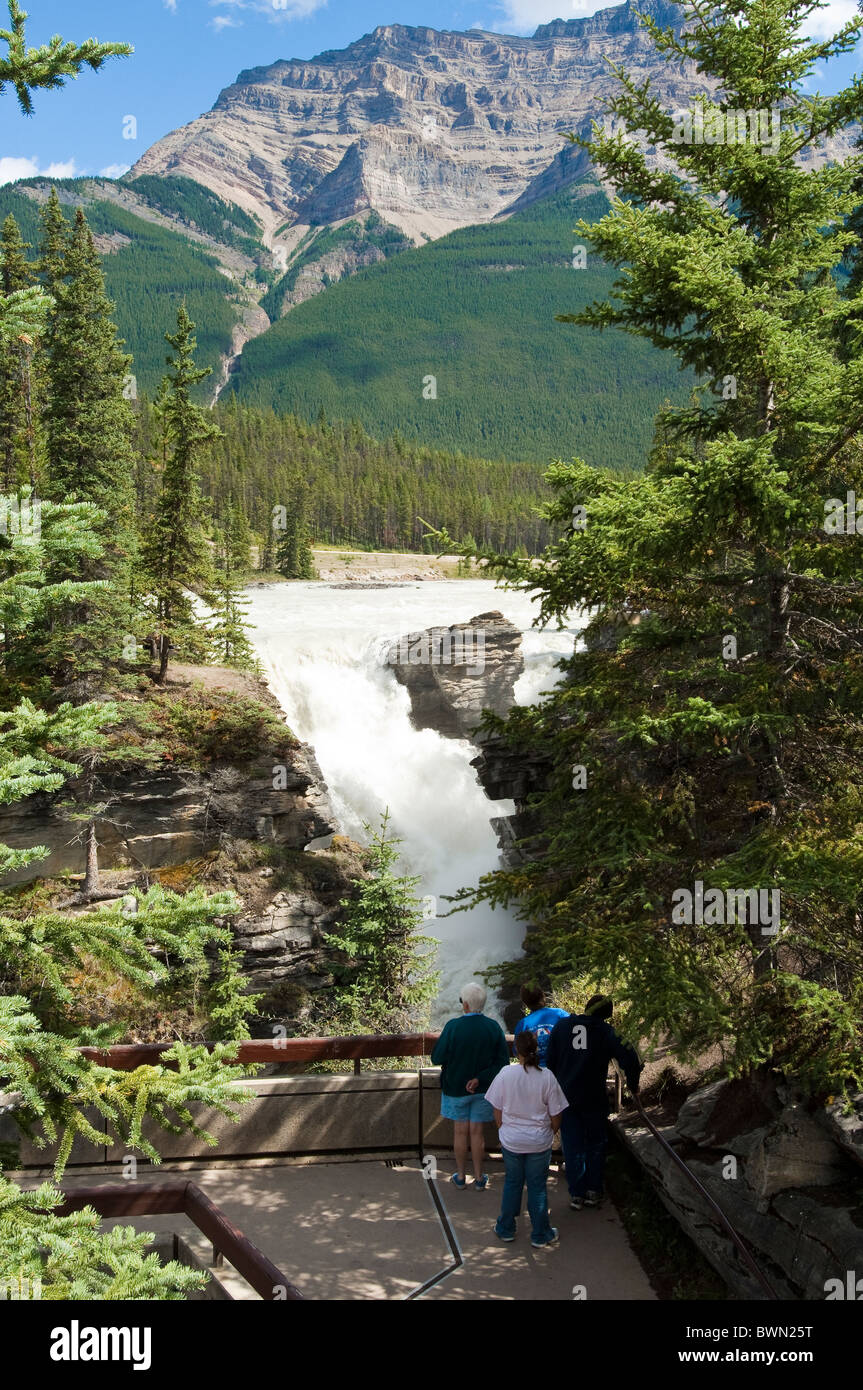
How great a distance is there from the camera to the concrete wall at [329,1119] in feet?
32.4

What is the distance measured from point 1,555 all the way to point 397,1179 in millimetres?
6755

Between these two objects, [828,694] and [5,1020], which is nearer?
[5,1020]

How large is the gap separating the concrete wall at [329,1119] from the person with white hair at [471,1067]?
2.70 feet

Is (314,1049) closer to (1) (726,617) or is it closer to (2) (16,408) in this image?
(1) (726,617)

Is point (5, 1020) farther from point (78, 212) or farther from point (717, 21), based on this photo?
point (78, 212)

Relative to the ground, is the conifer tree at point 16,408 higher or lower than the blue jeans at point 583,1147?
higher

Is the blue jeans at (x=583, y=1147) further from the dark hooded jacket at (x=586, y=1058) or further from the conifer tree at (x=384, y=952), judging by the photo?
the conifer tree at (x=384, y=952)

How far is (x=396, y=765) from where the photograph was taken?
38250mm

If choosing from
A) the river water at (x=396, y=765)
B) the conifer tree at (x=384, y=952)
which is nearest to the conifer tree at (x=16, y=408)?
the river water at (x=396, y=765)

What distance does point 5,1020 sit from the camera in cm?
541

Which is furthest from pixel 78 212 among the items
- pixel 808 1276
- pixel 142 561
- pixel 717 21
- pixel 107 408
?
pixel 808 1276

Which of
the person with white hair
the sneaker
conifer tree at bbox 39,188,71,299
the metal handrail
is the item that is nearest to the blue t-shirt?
the person with white hair

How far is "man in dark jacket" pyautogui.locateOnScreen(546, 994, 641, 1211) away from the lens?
29.2 feet

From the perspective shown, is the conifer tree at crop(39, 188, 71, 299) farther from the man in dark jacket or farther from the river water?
the man in dark jacket
